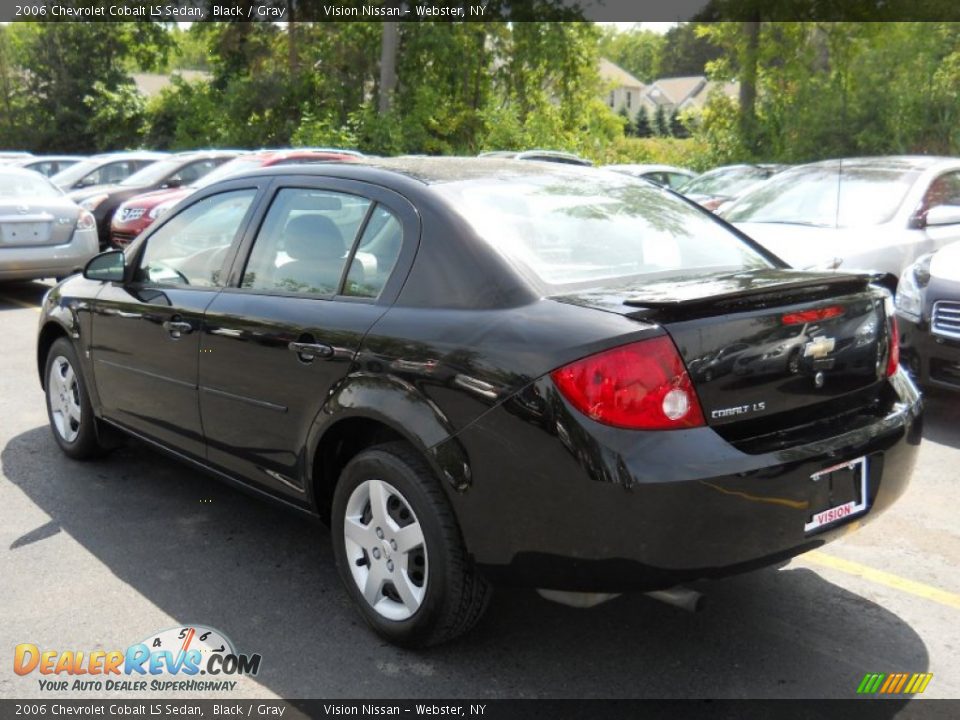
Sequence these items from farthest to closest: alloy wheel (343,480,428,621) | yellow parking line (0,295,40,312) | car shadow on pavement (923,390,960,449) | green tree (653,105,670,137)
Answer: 1. green tree (653,105,670,137)
2. yellow parking line (0,295,40,312)
3. car shadow on pavement (923,390,960,449)
4. alloy wheel (343,480,428,621)

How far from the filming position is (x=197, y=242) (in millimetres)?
4777

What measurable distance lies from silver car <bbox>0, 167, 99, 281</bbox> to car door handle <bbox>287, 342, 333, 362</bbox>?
8.06m

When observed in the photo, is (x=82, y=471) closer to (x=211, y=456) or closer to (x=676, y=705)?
(x=211, y=456)

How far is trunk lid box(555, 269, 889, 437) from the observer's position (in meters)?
3.04

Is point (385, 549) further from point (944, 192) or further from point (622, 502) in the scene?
point (944, 192)

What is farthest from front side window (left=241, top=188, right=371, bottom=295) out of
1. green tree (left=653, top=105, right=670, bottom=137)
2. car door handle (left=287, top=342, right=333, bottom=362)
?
green tree (left=653, top=105, right=670, bottom=137)

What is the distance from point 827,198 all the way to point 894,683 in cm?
592

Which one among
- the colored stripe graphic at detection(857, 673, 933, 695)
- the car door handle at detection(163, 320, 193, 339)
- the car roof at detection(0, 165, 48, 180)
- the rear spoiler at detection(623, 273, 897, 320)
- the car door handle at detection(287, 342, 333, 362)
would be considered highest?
the car roof at detection(0, 165, 48, 180)

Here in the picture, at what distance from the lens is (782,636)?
141 inches

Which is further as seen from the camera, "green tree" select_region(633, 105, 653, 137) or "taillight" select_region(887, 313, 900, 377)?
"green tree" select_region(633, 105, 653, 137)

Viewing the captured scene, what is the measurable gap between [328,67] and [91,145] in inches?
657

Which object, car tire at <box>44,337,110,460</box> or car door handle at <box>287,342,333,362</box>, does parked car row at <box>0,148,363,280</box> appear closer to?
car tire at <box>44,337,110,460</box>

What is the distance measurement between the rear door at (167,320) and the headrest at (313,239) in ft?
1.17

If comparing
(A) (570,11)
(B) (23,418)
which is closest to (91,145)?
(A) (570,11)
